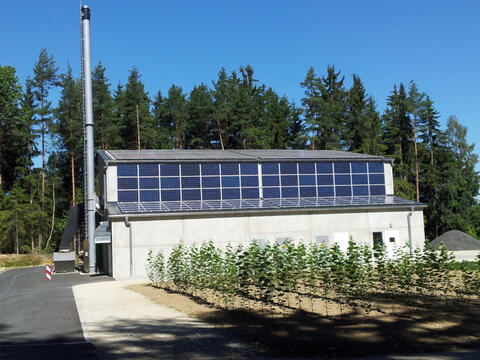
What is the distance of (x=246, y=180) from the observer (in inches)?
1391

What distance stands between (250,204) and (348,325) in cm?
2073

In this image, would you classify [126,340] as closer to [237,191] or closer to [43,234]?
[237,191]

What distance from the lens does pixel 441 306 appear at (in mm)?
14273

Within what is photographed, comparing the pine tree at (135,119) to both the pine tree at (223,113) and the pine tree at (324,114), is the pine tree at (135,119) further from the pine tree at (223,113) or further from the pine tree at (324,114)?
the pine tree at (324,114)

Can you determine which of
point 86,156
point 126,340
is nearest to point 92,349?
point 126,340

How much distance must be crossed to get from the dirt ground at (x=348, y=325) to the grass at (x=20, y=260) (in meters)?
38.4

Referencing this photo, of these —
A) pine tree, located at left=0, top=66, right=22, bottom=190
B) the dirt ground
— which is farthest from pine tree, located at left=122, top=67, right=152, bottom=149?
the dirt ground

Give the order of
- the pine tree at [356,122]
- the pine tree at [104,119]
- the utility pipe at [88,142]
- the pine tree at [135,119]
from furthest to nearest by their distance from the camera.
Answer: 1. the pine tree at [356,122]
2. the pine tree at [135,119]
3. the pine tree at [104,119]
4. the utility pipe at [88,142]

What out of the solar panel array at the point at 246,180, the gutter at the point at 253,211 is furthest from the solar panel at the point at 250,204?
the solar panel array at the point at 246,180

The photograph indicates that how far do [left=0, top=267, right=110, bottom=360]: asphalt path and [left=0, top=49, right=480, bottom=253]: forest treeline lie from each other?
3843 cm

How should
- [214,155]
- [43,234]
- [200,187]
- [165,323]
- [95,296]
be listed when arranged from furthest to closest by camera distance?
1. [43,234]
2. [214,155]
3. [200,187]
4. [95,296]
5. [165,323]

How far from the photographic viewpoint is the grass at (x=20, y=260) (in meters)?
48.5

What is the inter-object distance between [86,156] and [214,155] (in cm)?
968

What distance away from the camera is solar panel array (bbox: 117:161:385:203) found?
33.2 metres
